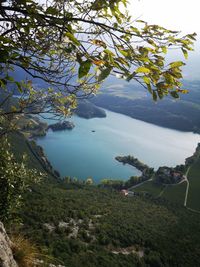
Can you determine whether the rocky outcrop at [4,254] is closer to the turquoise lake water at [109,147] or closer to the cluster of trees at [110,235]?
the cluster of trees at [110,235]

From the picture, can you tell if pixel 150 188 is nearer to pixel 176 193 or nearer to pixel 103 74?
pixel 176 193

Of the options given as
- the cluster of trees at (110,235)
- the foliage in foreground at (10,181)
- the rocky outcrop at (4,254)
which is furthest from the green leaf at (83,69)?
the cluster of trees at (110,235)

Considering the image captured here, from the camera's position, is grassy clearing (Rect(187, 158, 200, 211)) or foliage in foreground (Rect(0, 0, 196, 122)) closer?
foliage in foreground (Rect(0, 0, 196, 122))

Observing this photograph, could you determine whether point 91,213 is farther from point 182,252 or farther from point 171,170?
point 171,170

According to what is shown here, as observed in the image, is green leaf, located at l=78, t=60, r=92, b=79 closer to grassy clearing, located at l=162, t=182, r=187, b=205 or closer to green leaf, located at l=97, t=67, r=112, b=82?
green leaf, located at l=97, t=67, r=112, b=82

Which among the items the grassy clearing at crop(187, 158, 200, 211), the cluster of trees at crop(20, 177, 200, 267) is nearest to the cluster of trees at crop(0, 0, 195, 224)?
the cluster of trees at crop(20, 177, 200, 267)

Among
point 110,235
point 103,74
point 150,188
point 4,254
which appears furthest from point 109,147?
point 103,74
